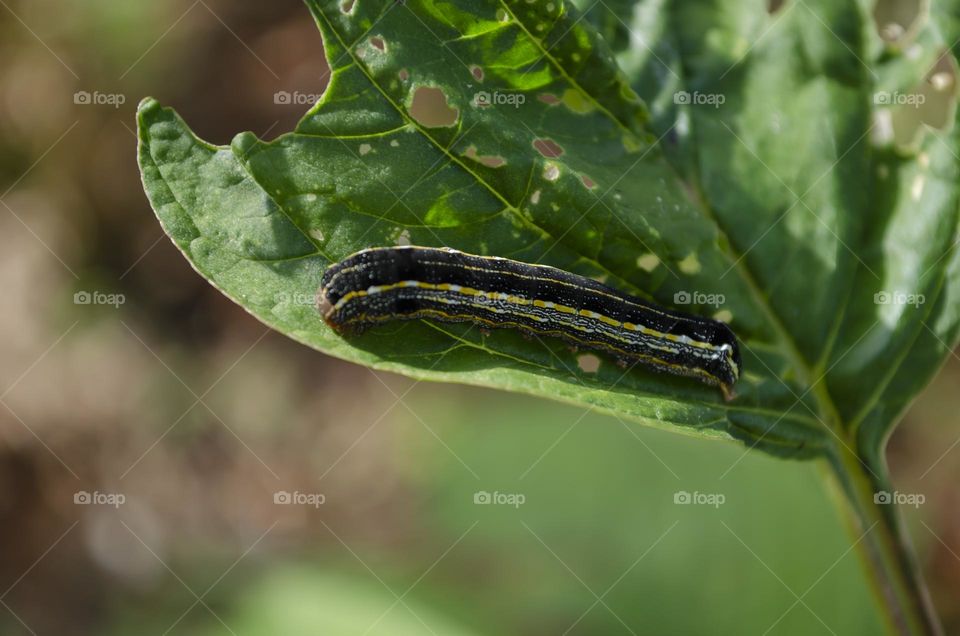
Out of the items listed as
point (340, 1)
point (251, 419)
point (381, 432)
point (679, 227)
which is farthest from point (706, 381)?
point (251, 419)

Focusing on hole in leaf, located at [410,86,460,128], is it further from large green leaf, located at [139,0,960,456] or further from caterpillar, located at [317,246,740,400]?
caterpillar, located at [317,246,740,400]

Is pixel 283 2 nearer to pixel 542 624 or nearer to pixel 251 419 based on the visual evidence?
pixel 251 419

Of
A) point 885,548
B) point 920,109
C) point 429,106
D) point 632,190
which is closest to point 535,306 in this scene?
point 632,190

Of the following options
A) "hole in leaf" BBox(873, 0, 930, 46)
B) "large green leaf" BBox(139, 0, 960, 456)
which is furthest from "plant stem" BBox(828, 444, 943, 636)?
"hole in leaf" BBox(873, 0, 930, 46)

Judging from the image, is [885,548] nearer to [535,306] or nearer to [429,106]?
[535,306]

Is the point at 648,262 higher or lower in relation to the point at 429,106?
higher

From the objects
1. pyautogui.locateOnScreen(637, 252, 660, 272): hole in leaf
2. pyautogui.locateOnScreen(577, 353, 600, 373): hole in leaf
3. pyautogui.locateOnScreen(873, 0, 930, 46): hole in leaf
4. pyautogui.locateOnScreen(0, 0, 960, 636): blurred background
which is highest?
pyautogui.locateOnScreen(637, 252, 660, 272): hole in leaf
